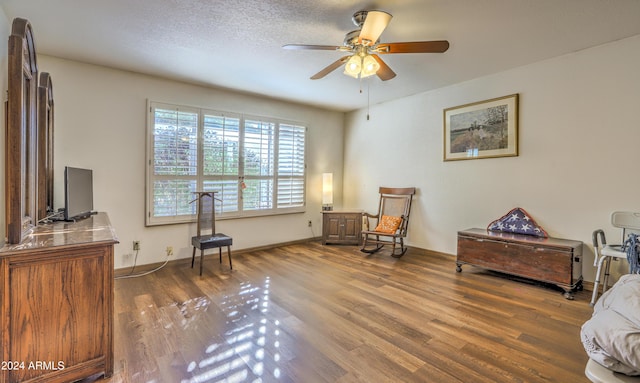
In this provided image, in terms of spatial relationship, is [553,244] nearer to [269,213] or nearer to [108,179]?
[269,213]

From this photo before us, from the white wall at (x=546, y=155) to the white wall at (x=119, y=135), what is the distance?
285 cm

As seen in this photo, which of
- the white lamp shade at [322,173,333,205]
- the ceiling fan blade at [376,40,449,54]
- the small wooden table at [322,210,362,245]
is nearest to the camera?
the ceiling fan blade at [376,40,449,54]

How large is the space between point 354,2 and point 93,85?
10.5 feet

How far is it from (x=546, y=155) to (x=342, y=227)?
3.09 m

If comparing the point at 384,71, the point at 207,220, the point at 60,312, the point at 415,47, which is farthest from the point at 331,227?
the point at 60,312

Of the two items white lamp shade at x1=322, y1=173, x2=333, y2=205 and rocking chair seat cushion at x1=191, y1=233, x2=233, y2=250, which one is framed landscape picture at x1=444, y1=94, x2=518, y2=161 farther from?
rocking chair seat cushion at x1=191, y1=233, x2=233, y2=250

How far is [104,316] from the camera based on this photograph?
1.76 m

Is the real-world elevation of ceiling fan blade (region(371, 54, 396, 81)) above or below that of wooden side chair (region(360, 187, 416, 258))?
above

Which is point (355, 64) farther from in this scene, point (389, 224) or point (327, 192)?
point (327, 192)

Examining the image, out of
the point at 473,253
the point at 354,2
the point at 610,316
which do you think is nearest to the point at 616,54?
the point at 473,253

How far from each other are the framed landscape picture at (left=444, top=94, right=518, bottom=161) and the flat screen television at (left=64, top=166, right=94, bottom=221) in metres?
4.40

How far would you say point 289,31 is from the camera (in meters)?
2.73

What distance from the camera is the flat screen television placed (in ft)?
7.78

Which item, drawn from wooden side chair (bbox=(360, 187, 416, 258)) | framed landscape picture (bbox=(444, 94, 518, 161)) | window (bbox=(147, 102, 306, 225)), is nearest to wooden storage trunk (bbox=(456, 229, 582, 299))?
wooden side chair (bbox=(360, 187, 416, 258))
